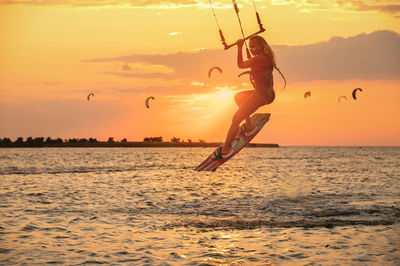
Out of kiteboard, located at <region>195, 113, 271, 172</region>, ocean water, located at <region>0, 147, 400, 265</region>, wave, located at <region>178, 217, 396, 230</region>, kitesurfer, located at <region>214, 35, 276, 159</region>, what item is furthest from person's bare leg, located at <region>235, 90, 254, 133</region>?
wave, located at <region>178, 217, 396, 230</region>

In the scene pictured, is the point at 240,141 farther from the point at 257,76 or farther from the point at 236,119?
the point at 257,76

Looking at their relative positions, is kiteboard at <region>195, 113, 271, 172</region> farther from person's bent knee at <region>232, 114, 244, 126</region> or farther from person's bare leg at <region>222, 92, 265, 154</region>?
person's bent knee at <region>232, 114, 244, 126</region>

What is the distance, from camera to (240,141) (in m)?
15.7

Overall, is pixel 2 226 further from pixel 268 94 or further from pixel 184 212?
pixel 268 94

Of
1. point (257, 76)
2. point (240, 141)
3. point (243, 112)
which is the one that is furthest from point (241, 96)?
point (240, 141)

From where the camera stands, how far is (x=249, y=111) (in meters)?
14.4

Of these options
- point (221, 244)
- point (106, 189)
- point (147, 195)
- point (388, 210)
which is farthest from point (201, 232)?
point (106, 189)

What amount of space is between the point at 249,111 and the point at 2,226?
1156cm

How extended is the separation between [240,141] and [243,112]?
59.3 inches

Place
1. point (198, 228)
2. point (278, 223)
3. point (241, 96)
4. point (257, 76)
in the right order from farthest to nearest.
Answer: point (278, 223) < point (198, 228) < point (241, 96) < point (257, 76)

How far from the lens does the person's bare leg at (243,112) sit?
46.0 ft

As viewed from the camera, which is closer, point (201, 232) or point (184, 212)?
point (201, 232)

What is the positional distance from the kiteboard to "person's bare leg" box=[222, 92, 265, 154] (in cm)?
23

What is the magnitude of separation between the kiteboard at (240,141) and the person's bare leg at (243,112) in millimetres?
226
